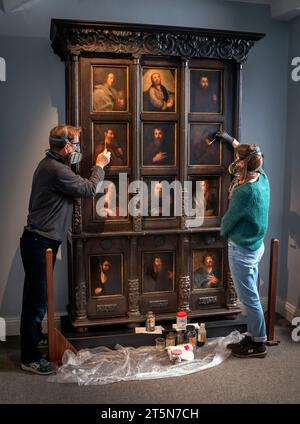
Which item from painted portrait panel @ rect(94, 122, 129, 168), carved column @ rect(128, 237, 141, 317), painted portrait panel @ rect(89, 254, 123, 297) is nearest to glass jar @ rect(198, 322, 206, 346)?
carved column @ rect(128, 237, 141, 317)

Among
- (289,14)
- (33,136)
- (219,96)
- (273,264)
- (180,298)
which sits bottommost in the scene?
(180,298)

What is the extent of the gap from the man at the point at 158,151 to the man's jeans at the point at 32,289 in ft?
3.06

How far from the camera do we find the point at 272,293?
11.8 feet

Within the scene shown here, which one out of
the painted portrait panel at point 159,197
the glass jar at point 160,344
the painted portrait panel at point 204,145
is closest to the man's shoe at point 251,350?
the glass jar at point 160,344

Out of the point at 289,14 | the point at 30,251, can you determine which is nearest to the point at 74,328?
the point at 30,251

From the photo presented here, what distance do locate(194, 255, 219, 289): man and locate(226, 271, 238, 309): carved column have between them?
96 millimetres

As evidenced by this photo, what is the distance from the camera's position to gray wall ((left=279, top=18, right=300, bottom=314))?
4.05 metres

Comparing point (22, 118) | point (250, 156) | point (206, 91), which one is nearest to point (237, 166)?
point (250, 156)

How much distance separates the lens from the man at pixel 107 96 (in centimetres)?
345

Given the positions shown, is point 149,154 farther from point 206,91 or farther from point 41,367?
point 41,367

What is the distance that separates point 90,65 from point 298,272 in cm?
230

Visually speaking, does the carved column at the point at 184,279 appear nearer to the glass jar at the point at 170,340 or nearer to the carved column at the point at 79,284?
the glass jar at the point at 170,340

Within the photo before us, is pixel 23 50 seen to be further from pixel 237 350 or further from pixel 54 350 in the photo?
pixel 237 350

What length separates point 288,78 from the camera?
13.6 ft
